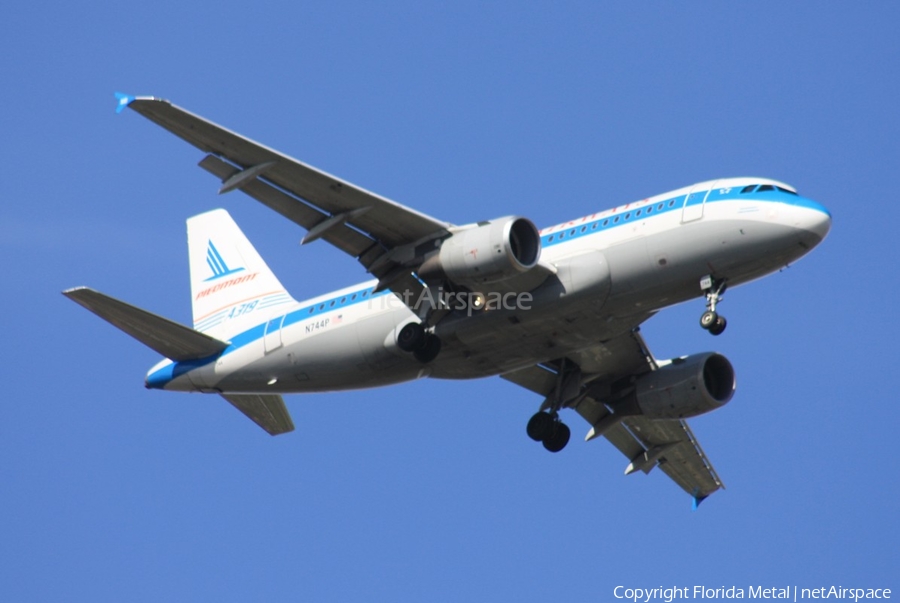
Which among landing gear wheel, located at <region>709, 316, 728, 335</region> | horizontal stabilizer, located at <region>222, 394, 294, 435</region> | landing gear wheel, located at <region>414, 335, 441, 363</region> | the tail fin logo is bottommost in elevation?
horizontal stabilizer, located at <region>222, 394, 294, 435</region>

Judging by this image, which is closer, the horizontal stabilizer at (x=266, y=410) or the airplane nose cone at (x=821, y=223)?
the airplane nose cone at (x=821, y=223)

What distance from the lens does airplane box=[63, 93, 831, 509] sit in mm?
35656

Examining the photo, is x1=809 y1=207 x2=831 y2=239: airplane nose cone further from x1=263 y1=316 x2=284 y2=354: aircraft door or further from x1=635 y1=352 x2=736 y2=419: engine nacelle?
Result: x1=263 y1=316 x2=284 y2=354: aircraft door

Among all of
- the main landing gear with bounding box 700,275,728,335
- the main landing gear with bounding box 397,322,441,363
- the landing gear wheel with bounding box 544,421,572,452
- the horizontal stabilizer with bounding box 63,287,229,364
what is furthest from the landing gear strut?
the horizontal stabilizer with bounding box 63,287,229,364

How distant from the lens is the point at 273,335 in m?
40.9

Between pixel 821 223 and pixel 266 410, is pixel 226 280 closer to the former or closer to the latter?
pixel 266 410

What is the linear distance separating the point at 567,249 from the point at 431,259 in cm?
348

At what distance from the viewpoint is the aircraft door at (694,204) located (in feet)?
118

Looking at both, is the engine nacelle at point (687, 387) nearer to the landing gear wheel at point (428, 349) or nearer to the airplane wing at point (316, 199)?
the landing gear wheel at point (428, 349)

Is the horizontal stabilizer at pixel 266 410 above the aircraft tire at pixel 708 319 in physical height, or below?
below

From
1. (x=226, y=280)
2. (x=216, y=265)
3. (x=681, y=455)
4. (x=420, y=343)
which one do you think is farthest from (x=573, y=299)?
(x=216, y=265)

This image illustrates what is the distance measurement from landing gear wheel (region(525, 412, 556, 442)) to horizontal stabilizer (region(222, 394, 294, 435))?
7180 mm

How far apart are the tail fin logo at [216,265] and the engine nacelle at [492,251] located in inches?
426

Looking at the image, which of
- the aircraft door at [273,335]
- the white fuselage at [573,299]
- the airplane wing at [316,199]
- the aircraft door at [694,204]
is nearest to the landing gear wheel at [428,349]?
the white fuselage at [573,299]
